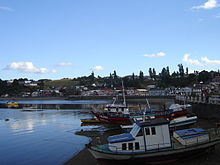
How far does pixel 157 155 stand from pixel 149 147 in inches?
35.7

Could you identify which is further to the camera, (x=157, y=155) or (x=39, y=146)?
(x=39, y=146)

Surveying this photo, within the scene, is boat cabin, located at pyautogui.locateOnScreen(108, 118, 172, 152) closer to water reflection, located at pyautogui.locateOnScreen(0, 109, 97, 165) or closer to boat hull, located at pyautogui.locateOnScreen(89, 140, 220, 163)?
boat hull, located at pyautogui.locateOnScreen(89, 140, 220, 163)

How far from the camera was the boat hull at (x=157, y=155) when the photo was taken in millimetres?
17967

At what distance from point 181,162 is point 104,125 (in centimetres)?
2494

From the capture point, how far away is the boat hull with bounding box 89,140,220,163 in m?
18.0

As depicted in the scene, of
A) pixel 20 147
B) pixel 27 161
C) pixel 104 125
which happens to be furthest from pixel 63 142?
pixel 104 125

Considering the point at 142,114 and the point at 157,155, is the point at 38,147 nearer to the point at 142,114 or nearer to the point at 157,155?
the point at 157,155

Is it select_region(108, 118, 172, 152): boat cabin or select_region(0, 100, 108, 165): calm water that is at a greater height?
select_region(108, 118, 172, 152): boat cabin

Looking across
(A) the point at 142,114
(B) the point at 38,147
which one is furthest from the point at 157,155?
(A) the point at 142,114

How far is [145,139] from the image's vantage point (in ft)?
61.5

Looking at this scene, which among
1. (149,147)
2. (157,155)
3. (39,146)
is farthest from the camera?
(39,146)

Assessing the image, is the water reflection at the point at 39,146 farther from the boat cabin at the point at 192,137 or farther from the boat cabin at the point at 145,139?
the boat cabin at the point at 192,137

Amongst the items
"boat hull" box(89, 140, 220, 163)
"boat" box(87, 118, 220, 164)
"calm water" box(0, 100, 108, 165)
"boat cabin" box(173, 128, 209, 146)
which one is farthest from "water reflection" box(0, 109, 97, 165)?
"boat cabin" box(173, 128, 209, 146)

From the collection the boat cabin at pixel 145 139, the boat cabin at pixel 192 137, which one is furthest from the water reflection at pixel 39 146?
the boat cabin at pixel 192 137
